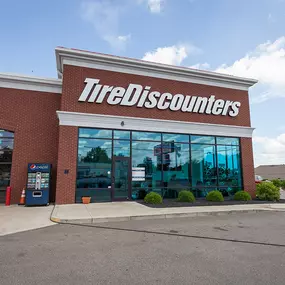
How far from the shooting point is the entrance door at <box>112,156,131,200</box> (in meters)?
13.1

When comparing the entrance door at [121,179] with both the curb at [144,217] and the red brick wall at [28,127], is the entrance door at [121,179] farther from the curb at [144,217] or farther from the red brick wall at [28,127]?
the curb at [144,217]

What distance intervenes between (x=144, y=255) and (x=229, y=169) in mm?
12295

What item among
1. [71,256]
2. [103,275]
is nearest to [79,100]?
[71,256]

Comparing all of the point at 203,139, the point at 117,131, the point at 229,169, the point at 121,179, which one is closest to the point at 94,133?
the point at 117,131

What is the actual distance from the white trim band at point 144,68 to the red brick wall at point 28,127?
2749 mm

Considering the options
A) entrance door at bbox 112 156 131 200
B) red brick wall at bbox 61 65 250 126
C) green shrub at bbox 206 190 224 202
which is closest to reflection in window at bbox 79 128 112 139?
red brick wall at bbox 61 65 250 126

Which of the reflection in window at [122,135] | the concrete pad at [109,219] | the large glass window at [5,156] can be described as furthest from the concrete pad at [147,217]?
the large glass window at [5,156]

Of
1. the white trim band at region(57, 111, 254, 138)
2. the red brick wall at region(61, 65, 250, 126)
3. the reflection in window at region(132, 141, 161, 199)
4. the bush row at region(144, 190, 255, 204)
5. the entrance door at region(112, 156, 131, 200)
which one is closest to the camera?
the bush row at region(144, 190, 255, 204)

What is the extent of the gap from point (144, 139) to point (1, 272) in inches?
420

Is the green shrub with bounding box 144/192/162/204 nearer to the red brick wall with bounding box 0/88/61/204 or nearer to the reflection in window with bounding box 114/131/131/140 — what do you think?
the reflection in window with bounding box 114/131/131/140

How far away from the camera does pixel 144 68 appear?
14461mm

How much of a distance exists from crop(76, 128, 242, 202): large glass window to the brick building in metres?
0.05

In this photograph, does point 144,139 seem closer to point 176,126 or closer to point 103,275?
point 176,126

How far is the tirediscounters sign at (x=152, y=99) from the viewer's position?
13281 mm
